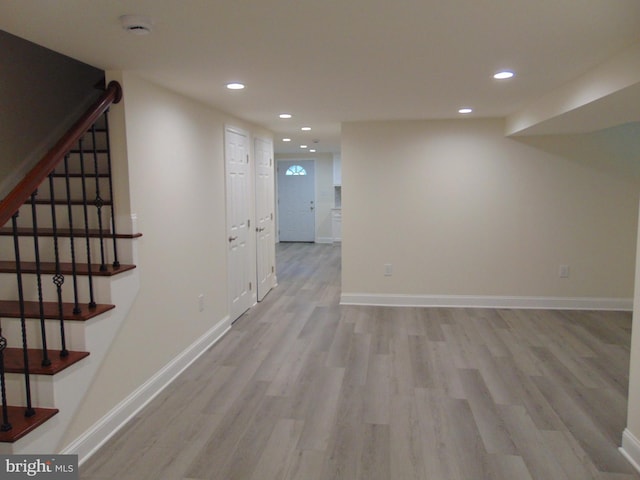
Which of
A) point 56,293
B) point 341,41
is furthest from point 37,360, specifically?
point 341,41

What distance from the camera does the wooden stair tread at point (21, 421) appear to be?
6.39ft

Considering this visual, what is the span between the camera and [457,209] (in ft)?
17.7

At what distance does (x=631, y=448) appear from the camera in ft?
7.93

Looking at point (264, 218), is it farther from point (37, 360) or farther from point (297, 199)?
point (297, 199)

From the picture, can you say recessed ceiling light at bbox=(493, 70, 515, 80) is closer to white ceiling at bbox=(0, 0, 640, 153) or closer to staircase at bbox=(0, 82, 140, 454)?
white ceiling at bbox=(0, 0, 640, 153)

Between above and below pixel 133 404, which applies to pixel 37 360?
above

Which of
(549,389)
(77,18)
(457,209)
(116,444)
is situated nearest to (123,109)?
(77,18)

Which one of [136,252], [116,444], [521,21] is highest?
[521,21]

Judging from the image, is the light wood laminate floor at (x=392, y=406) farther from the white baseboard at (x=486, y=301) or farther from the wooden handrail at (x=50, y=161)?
the wooden handrail at (x=50, y=161)

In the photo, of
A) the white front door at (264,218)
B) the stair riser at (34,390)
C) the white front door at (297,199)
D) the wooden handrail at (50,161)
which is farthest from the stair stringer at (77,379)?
the white front door at (297,199)

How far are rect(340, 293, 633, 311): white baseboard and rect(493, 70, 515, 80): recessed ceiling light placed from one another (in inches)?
120

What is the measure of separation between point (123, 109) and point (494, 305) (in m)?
4.61

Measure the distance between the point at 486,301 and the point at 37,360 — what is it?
15.6 feet

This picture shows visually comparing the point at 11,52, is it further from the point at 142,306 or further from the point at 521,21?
the point at 521,21
